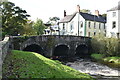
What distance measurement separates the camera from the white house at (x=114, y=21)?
3241 centimetres

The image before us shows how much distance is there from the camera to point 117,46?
24.6 metres

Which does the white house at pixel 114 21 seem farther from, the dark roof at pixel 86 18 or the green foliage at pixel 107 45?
the dark roof at pixel 86 18

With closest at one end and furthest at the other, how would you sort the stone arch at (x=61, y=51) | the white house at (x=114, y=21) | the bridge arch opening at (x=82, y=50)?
the stone arch at (x=61, y=51)
the white house at (x=114, y=21)
the bridge arch opening at (x=82, y=50)

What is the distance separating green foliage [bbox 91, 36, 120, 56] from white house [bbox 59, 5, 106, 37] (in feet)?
34.4

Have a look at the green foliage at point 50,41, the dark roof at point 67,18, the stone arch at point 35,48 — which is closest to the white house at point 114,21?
the dark roof at point 67,18

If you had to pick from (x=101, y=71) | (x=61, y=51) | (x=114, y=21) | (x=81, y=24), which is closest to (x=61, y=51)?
(x=61, y=51)

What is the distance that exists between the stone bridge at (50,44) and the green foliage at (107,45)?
12.0 ft

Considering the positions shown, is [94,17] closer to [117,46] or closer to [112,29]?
[112,29]

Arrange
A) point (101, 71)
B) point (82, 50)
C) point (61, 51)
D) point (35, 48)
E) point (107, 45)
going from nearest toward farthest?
1. point (101, 71)
2. point (107, 45)
3. point (35, 48)
4. point (61, 51)
5. point (82, 50)

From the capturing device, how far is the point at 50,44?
27172 mm

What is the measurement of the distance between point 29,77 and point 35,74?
642 mm

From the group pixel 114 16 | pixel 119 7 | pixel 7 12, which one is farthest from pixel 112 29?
pixel 7 12

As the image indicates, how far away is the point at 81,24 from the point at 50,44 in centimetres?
1571

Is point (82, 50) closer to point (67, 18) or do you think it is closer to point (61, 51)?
point (61, 51)
